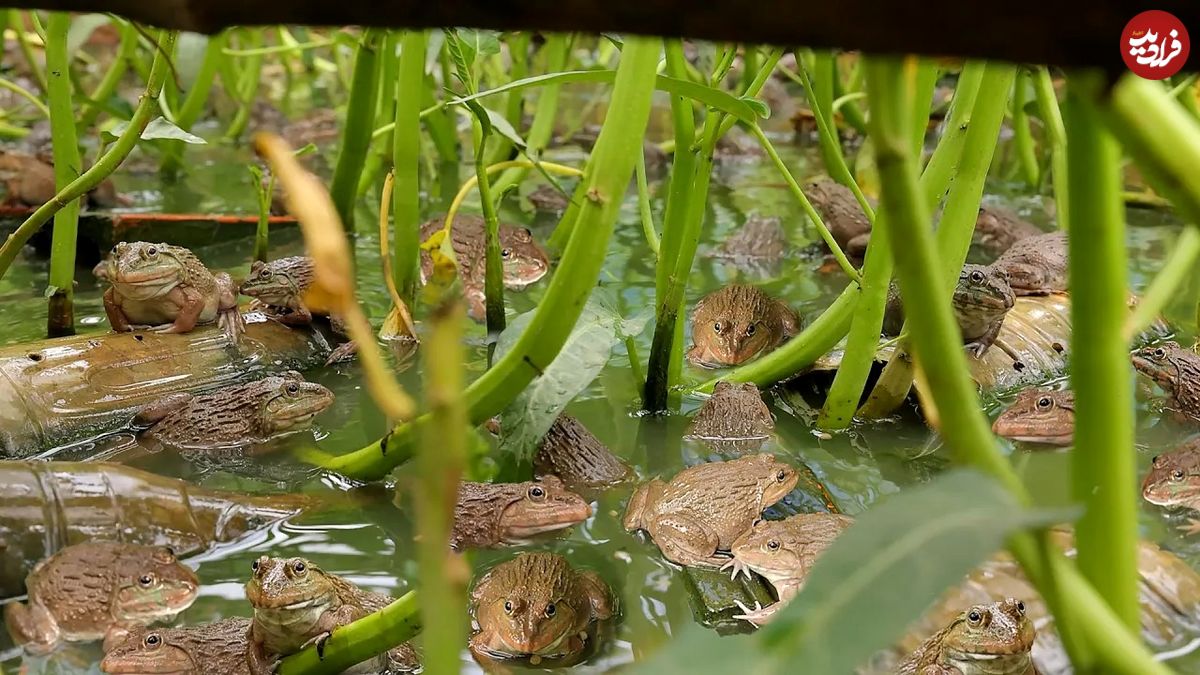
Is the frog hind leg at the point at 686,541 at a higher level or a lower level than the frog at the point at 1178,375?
lower

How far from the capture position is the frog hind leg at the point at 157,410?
9.18ft

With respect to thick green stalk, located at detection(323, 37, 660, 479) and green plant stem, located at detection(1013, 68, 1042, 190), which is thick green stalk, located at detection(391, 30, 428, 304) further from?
green plant stem, located at detection(1013, 68, 1042, 190)

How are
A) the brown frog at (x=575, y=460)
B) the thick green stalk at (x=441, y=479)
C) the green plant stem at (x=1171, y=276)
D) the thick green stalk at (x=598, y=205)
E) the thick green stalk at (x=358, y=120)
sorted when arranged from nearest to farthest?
the thick green stalk at (x=441, y=479) → the green plant stem at (x=1171, y=276) → the thick green stalk at (x=598, y=205) → the brown frog at (x=575, y=460) → the thick green stalk at (x=358, y=120)

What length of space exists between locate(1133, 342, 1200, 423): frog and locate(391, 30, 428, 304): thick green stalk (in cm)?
207

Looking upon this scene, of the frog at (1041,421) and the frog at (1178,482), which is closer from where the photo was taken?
the frog at (1178,482)

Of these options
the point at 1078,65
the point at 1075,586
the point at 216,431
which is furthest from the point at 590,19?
the point at 216,431

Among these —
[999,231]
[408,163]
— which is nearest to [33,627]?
[408,163]

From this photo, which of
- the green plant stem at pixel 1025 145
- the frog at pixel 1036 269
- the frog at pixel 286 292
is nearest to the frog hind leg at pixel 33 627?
the frog at pixel 286 292

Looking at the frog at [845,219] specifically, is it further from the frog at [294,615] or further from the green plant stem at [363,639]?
the green plant stem at [363,639]

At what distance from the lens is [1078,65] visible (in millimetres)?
694

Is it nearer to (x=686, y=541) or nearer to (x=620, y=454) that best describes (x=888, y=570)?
(x=686, y=541)

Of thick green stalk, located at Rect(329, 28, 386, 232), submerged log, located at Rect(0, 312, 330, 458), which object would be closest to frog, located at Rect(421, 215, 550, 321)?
thick green stalk, located at Rect(329, 28, 386, 232)

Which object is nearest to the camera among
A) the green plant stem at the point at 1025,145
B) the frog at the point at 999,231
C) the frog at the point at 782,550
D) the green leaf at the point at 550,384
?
the frog at the point at 782,550

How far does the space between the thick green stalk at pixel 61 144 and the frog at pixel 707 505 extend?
5.44 feet
